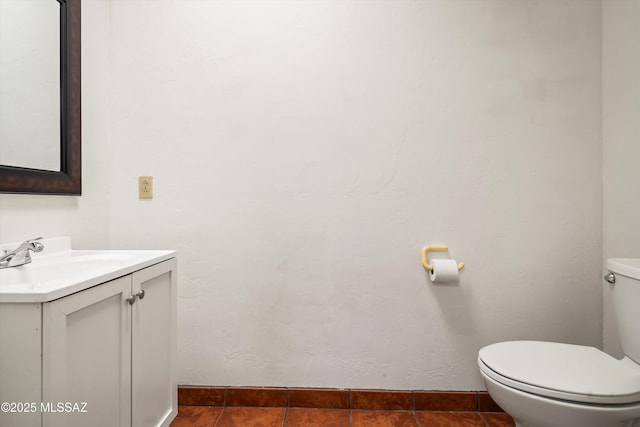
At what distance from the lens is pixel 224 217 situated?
1.60 meters

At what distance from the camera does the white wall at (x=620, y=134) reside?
4.52 feet

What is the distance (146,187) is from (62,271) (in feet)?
1.94

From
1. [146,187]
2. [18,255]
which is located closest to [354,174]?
[146,187]

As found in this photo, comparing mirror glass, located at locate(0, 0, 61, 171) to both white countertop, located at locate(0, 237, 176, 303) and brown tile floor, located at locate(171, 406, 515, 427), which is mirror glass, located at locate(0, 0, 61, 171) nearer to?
white countertop, located at locate(0, 237, 176, 303)

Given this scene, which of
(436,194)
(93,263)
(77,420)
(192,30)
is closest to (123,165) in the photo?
(93,263)

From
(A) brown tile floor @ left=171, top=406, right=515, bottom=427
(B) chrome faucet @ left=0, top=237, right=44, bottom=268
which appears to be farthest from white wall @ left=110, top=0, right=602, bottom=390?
(B) chrome faucet @ left=0, top=237, right=44, bottom=268

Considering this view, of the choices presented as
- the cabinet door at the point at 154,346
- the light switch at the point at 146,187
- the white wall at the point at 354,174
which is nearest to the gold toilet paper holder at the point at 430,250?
the white wall at the point at 354,174

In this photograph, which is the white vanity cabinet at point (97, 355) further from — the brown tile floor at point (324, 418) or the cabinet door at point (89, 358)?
the brown tile floor at point (324, 418)

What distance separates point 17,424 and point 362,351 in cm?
123

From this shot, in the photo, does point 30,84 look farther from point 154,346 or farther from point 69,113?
point 154,346

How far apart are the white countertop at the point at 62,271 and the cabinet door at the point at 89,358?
0.09 feet

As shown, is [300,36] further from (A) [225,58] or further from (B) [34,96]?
(B) [34,96]

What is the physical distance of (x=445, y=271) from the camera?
4.82 feet

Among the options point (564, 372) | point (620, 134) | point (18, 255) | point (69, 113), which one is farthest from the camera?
point (620, 134)
